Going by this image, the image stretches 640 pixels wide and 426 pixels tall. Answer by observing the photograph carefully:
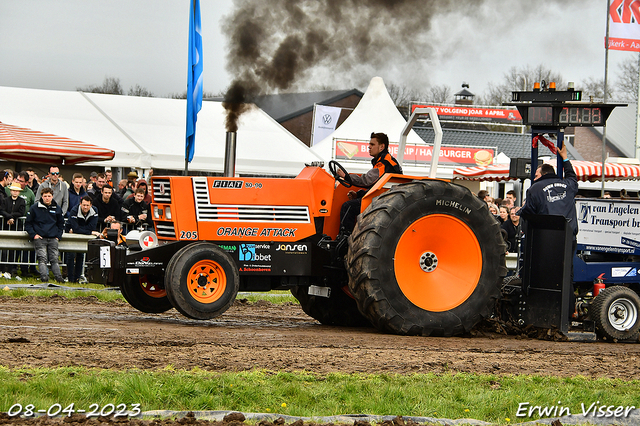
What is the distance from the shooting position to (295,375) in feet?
18.8

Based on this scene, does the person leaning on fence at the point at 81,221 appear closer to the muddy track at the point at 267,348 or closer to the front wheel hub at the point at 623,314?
the muddy track at the point at 267,348

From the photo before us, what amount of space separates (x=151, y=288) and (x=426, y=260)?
333 centimetres

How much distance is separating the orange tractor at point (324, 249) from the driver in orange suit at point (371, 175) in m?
0.16

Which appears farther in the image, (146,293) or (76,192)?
(76,192)

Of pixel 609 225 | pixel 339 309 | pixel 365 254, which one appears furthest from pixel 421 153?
pixel 365 254

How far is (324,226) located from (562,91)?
3.56 meters

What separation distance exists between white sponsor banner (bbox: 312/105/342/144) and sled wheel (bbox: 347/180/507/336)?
2577cm

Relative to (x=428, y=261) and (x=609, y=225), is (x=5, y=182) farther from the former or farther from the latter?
(x=609, y=225)

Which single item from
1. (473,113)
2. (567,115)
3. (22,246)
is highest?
(473,113)

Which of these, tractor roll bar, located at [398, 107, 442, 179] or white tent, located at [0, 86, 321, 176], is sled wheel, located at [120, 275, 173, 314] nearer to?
tractor roll bar, located at [398, 107, 442, 179]

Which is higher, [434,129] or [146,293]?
[434,129]

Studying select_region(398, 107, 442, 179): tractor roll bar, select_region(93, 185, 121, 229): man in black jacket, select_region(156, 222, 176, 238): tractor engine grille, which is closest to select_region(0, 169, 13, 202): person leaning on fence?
select_region(93, 185, 121, 229): man in black jacket

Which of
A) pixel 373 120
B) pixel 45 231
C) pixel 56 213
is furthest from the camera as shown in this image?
pixel 373 120

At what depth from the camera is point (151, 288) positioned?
9.58 metres
